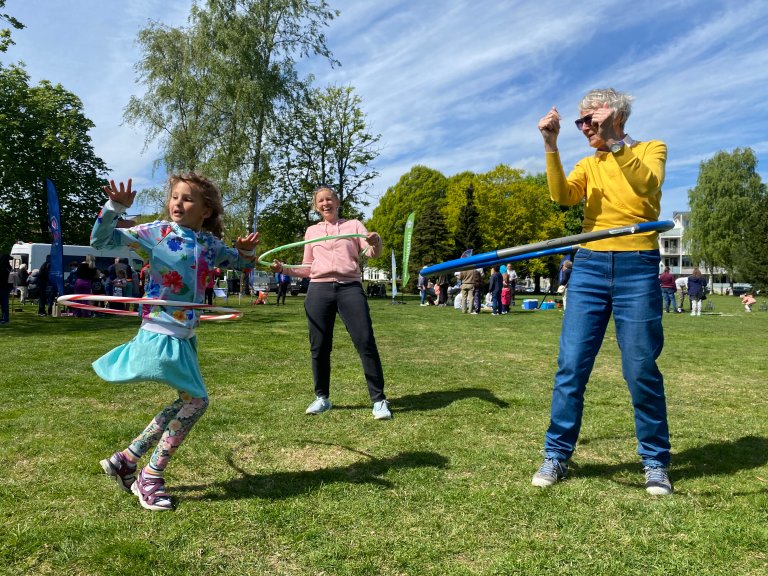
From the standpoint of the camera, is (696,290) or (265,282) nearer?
(696,290)

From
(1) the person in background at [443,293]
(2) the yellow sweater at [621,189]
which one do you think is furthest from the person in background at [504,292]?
(2) the yellow sweater at [621,189]

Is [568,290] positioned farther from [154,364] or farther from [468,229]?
[468,229]

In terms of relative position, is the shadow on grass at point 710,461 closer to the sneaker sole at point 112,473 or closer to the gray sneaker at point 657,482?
the gray sneaker at point 657,482

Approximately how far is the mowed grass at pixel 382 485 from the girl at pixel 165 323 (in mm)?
239

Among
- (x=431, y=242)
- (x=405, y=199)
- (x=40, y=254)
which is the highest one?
(x=405, y=199)

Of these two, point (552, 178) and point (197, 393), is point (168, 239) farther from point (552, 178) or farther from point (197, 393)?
point (552, 178)

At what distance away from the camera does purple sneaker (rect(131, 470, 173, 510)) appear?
10.6ft

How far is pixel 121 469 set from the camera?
3.46m

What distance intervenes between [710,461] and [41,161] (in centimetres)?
4134

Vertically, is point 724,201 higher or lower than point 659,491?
higher

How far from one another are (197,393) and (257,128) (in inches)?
1237

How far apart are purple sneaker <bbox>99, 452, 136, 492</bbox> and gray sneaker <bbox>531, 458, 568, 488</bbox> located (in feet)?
8.51

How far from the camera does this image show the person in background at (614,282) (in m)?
3.54

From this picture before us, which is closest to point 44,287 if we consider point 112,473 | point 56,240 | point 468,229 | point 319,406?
point 56,240
